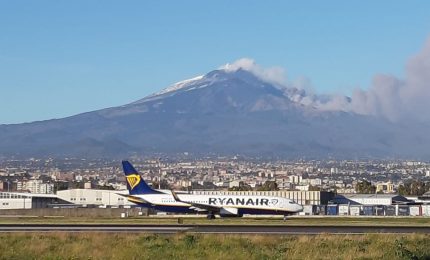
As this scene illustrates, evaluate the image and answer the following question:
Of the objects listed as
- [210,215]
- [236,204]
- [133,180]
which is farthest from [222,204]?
[133,180]

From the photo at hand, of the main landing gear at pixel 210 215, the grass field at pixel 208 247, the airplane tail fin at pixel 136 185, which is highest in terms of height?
the airplane tail fin at pixel 136 185

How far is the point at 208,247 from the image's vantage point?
146 feet

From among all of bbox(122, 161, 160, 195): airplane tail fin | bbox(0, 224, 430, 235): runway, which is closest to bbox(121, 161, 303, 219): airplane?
bbox(122, 161, 160, 195): airplane tail fin

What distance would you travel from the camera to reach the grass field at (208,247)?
135ft

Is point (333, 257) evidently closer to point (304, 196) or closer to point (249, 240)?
point (249, 240)

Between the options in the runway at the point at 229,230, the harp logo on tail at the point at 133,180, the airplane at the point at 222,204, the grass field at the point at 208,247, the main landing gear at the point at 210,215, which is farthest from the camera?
the harp logo on tail at the point at 133,180

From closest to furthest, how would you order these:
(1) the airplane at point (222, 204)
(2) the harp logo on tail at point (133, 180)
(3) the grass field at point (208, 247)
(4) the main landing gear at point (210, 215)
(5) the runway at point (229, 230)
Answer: (3) the grass field at point (208, 247), (5) the runway at point (229, 230), (4) the main landing gear at point (210, 215), (1) the airplane at point (222, 204), (2) the harp logo on tail at point (133, 180)

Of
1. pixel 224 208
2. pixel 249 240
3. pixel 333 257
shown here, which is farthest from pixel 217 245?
pixel 224 208

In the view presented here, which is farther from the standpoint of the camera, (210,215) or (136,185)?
(136,185)

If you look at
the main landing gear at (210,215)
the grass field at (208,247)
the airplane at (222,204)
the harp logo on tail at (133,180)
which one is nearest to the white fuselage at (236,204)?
the airplane at (222,204)

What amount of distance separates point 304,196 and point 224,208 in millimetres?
49601

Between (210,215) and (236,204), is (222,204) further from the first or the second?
(210,215)

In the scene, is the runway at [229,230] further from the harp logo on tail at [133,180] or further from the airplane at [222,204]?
the harp logo on tail at [133,180]

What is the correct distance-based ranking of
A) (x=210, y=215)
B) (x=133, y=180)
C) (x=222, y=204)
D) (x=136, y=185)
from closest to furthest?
(x=210, y=215) → (x=222, y=204) → (x=136, y=185) → (x=133, y=180)
